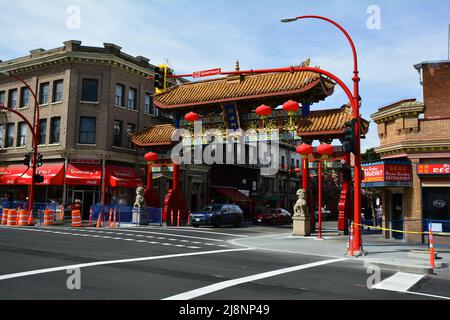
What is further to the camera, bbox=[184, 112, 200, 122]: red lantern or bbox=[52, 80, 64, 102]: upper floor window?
bbox=[52, 80, 64, 102]: upper floor window

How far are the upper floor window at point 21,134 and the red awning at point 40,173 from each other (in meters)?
2.09

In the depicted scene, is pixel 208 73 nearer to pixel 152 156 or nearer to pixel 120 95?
pixel 152 156

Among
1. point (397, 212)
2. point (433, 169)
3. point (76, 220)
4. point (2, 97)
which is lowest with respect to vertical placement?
point (76, 220)

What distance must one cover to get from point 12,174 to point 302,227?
75.6 feet

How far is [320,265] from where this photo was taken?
36.3 ft

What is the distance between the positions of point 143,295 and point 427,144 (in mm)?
14905

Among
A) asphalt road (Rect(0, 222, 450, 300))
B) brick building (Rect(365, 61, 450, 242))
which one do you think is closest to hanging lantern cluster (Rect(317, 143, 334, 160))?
brick building (Rect(365, 61, 450, 242))

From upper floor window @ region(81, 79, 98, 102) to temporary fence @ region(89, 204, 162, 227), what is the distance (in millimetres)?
9228

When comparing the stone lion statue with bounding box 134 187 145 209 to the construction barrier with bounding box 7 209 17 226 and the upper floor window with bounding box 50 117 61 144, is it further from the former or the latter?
the upper floor window with bounding box 50 117 61 144

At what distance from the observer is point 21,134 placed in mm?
33781

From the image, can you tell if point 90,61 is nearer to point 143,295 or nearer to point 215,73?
point 215,73

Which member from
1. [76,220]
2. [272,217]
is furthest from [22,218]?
[272,217]

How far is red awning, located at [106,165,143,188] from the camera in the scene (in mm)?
30056
